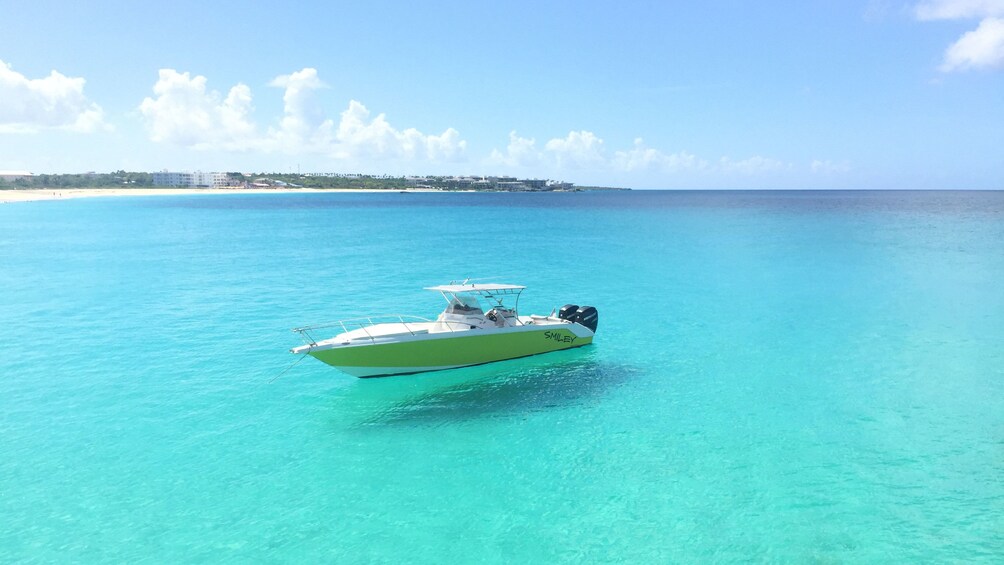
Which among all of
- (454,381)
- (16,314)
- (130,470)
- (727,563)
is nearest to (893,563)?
(727,563)

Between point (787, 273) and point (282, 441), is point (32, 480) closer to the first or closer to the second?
point (282, 441)

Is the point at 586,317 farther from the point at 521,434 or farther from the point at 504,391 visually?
the point at 521,434

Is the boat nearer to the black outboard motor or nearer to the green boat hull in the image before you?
the green boat hull

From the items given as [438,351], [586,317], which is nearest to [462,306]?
[438,351]

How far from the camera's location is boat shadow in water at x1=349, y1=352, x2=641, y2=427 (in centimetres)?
1988

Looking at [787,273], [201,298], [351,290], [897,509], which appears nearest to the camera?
[897,509]

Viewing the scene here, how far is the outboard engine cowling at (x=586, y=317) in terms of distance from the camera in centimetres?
2788

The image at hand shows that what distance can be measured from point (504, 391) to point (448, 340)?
3.21 meters

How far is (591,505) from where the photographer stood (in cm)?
1437

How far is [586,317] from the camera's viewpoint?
92.1 feet

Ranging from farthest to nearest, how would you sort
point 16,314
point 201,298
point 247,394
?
point 201,298 → point 16,314 → point 247,394

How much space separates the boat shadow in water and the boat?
709mm

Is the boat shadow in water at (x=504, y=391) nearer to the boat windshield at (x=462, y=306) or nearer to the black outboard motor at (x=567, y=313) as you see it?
the black outboard motor at (x=567, y=313)

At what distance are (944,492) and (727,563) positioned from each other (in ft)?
24.0
